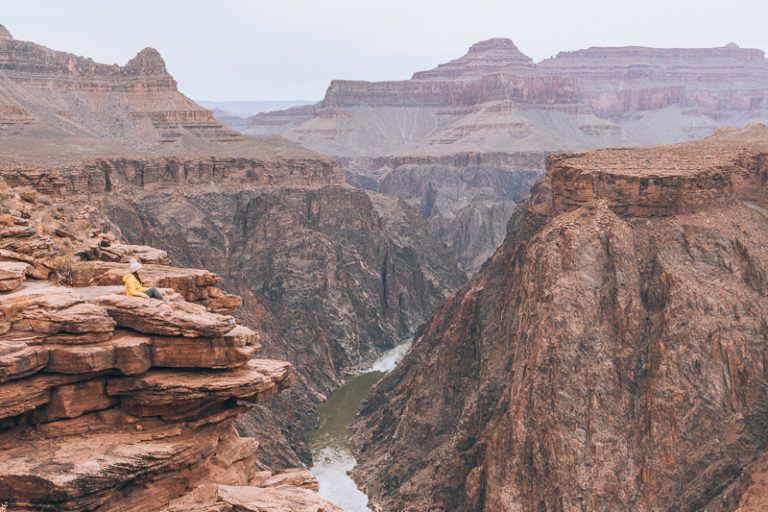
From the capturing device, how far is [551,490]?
54156 millimetres

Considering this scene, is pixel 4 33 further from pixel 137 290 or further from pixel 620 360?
pixel 137 290

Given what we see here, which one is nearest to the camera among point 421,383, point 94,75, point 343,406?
point 421,383

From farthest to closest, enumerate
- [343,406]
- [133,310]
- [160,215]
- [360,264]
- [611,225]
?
[360,264] → [160,215] → [343,406] → [611,225] → [133,310]

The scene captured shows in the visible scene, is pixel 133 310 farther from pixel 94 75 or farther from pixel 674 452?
pixel 94 75

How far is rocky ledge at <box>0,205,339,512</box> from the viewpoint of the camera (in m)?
24.9

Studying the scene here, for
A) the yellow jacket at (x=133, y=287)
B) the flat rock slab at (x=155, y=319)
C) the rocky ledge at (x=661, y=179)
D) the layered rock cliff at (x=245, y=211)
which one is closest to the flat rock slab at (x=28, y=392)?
the flat rock slab at (x=155, y=319)

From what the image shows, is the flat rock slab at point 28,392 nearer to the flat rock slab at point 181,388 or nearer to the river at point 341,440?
the flat rock slab at point 181,388

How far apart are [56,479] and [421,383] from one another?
58292 millimetres

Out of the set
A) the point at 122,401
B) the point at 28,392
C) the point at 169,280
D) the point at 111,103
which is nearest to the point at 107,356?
the point at 122,401

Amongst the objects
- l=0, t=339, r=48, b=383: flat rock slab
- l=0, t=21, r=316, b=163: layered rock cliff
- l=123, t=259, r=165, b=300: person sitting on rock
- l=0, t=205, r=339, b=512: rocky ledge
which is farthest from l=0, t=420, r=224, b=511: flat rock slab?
l=0, t=21, r=316, b=163: layered rock cliff

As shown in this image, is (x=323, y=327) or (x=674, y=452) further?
(x=323, y=327)

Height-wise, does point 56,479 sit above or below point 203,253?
above

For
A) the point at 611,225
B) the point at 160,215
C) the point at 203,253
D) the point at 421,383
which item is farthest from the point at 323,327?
the point at 611,225

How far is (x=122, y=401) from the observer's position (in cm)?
2747
